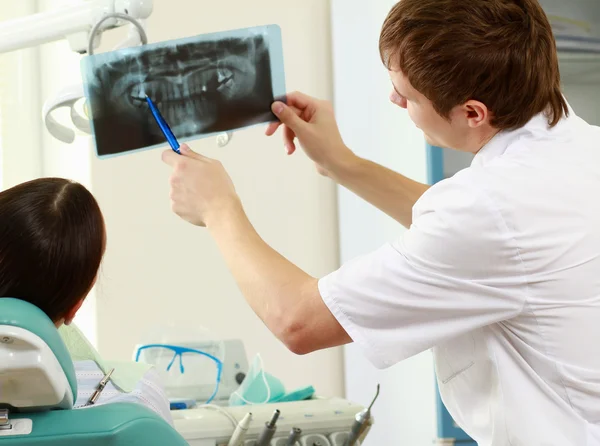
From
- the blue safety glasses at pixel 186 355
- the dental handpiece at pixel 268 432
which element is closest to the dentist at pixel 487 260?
the dental handpiece at pixel 268 432

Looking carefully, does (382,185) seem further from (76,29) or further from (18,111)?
(18,111)

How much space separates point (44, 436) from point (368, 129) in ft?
6.75

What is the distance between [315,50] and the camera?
3.03 meters

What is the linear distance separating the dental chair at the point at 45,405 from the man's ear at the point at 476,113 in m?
0.67

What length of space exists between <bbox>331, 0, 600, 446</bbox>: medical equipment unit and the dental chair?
61.3 inches

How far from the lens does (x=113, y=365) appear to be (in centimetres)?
164

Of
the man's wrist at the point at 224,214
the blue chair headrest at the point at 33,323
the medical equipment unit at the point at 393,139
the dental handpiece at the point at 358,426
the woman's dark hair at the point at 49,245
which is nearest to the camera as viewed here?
the blue chair headrest at the point at 33,323

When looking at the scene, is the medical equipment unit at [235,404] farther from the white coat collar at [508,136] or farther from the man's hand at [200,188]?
the white coat collar at [508,136]

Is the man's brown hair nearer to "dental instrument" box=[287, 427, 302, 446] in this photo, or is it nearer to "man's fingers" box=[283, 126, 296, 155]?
"man's fingers" box=[283, 126, 296, 155]

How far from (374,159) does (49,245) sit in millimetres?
1751

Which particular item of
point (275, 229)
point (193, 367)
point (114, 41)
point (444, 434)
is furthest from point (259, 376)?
point (114, 41)

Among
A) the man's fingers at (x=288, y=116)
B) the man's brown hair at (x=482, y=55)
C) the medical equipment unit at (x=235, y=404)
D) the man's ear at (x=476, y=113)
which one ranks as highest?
Answer: the man's brown hair at (x=482, y=55)

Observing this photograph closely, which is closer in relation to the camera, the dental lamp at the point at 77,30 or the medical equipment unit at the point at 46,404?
the medical equipment unit at the point at 46,404

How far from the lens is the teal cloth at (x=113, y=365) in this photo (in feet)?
4.95
